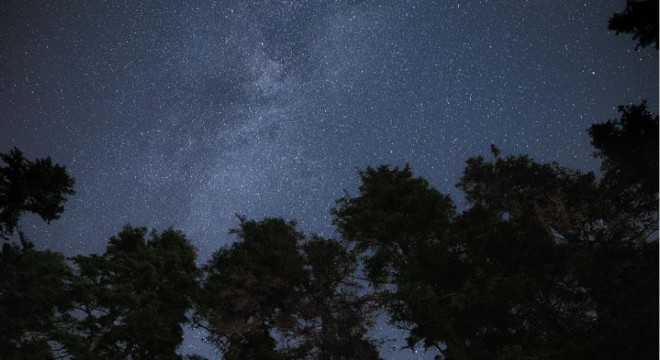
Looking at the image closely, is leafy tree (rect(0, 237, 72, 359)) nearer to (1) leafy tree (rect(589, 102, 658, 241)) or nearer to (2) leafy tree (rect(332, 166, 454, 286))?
(2) leafy tree (rect(332, 166, 454, 286))

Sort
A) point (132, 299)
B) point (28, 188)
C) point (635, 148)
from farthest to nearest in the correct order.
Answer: point (132, 299) → point (28, 188) → point (635, 148)

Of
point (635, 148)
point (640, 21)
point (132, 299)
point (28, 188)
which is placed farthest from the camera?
point (132, 299)

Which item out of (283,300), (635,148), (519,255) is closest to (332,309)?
(283,300)

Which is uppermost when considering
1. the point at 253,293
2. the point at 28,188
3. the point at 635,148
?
the point at 28,188

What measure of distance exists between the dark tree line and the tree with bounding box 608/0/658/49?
0.05 m

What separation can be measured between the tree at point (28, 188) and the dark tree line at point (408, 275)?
0.18ft

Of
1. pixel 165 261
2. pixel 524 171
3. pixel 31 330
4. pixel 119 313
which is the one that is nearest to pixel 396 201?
pixel 524 171

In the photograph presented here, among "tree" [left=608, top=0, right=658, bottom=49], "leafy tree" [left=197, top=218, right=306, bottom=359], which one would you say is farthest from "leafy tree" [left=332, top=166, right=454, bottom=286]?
"tree" [left=608, top=0, right=658, bottom=49]

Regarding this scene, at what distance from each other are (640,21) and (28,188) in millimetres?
19178

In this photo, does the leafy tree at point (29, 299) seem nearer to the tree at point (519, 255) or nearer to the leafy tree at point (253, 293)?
the leafy tree at point (253, 293)

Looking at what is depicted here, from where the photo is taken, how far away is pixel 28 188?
1351cm

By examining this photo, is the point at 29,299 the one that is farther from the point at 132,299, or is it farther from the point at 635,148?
the point at 635,148

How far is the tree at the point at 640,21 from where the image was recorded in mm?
7207

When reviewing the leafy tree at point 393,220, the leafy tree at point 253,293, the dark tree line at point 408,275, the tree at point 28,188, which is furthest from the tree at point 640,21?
the tree at point 28,188
